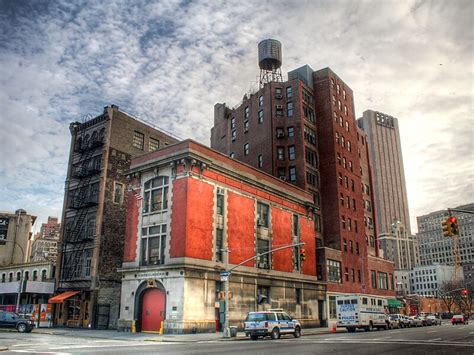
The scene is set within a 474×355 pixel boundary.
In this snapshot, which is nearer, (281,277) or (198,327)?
(198,327)

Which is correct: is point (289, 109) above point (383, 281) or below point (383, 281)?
above

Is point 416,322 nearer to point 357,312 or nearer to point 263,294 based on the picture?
point 357,312

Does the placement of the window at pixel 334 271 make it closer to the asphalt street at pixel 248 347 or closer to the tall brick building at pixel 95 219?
the tall brick building at pixel 95 219

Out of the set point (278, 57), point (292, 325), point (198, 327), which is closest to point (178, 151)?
point (198, 327)

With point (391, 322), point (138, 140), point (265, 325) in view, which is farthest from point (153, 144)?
point (391, 322)

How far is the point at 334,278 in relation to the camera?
196 feet

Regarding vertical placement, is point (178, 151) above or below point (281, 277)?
above

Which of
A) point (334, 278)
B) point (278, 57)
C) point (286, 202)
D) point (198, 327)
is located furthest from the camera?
point (278, 57)

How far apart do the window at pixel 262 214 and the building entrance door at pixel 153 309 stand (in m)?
13.8

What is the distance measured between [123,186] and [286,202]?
20.1 meters

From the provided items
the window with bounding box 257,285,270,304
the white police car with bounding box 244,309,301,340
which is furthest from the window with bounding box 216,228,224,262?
the white police car with bounding box 244,309,301,340

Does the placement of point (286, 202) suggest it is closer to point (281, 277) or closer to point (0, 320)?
point (281, 277)

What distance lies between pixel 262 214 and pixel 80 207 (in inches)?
854

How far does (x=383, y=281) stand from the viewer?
73.9 m
